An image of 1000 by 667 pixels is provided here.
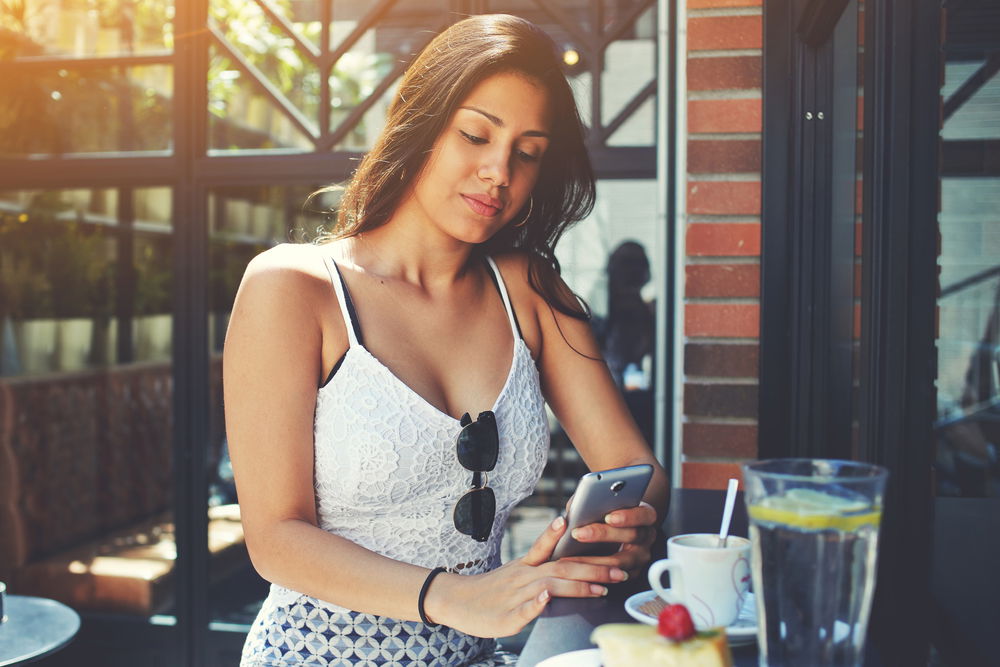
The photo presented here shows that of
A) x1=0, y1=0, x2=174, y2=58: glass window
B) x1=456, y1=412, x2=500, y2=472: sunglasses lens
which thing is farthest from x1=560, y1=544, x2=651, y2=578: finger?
x1=0, y1=0, x2=174, y2=58: glass window

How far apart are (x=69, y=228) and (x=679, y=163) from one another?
7.40 ft

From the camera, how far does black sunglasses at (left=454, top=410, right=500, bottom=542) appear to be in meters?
1.44

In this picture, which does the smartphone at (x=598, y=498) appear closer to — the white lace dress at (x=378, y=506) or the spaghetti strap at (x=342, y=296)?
the white lace dress at (x=378, y=506)

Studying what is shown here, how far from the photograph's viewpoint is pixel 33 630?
2.10 meters

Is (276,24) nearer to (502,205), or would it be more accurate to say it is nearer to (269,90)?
(269,90)

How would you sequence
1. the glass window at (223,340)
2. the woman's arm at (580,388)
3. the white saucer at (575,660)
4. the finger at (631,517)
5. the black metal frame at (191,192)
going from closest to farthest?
1. the white saucer at (575,660)
2. the finger at (631,517)
3. the woman's arm at (580,388)
4. the black metal frame at (191,192)
5. the glass window at (223,340)

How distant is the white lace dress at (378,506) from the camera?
4.57ft

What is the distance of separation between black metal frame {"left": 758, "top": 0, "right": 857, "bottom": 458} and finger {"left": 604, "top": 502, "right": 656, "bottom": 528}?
1.28ft

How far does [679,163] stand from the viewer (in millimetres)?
2281

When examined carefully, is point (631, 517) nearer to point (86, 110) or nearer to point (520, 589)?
point (520, 589)

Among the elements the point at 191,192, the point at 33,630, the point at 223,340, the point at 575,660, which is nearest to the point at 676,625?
the point at 575,660

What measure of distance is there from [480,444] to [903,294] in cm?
72

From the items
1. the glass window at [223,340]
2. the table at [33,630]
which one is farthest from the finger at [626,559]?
the glass window at [223,340]

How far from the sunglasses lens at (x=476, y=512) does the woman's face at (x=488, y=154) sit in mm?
442
